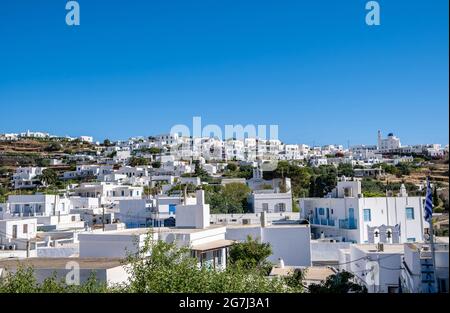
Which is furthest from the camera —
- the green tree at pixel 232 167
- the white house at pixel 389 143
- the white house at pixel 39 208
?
the white house at pixel 389 143

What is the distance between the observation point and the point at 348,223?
16.4 metres

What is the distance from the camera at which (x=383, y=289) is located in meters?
8.52

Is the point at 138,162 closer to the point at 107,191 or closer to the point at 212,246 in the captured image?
the point at 107,191

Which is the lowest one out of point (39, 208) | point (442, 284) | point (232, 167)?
point (442, 284)

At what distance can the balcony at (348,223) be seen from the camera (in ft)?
52.8

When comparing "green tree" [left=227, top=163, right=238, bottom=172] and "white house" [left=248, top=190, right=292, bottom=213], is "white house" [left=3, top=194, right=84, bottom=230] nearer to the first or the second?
"white house" [left=248, top=190, right=292, bottom=213]

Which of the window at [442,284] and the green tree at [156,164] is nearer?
the window at [442,284]

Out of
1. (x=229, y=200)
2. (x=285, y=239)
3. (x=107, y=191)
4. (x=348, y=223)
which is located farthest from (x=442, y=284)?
(x=107, y=191)

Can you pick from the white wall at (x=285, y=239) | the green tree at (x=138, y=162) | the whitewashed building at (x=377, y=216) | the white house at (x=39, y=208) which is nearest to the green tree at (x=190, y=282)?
the white wall at (x=285, y=239)

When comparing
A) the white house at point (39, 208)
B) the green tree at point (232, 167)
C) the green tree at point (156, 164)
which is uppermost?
the green tree at point (156, 164)

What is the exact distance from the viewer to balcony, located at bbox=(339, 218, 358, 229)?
633 inches

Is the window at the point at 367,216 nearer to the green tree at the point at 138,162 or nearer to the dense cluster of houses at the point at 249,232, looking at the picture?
the dense cluster of houses at the point at 249,232
